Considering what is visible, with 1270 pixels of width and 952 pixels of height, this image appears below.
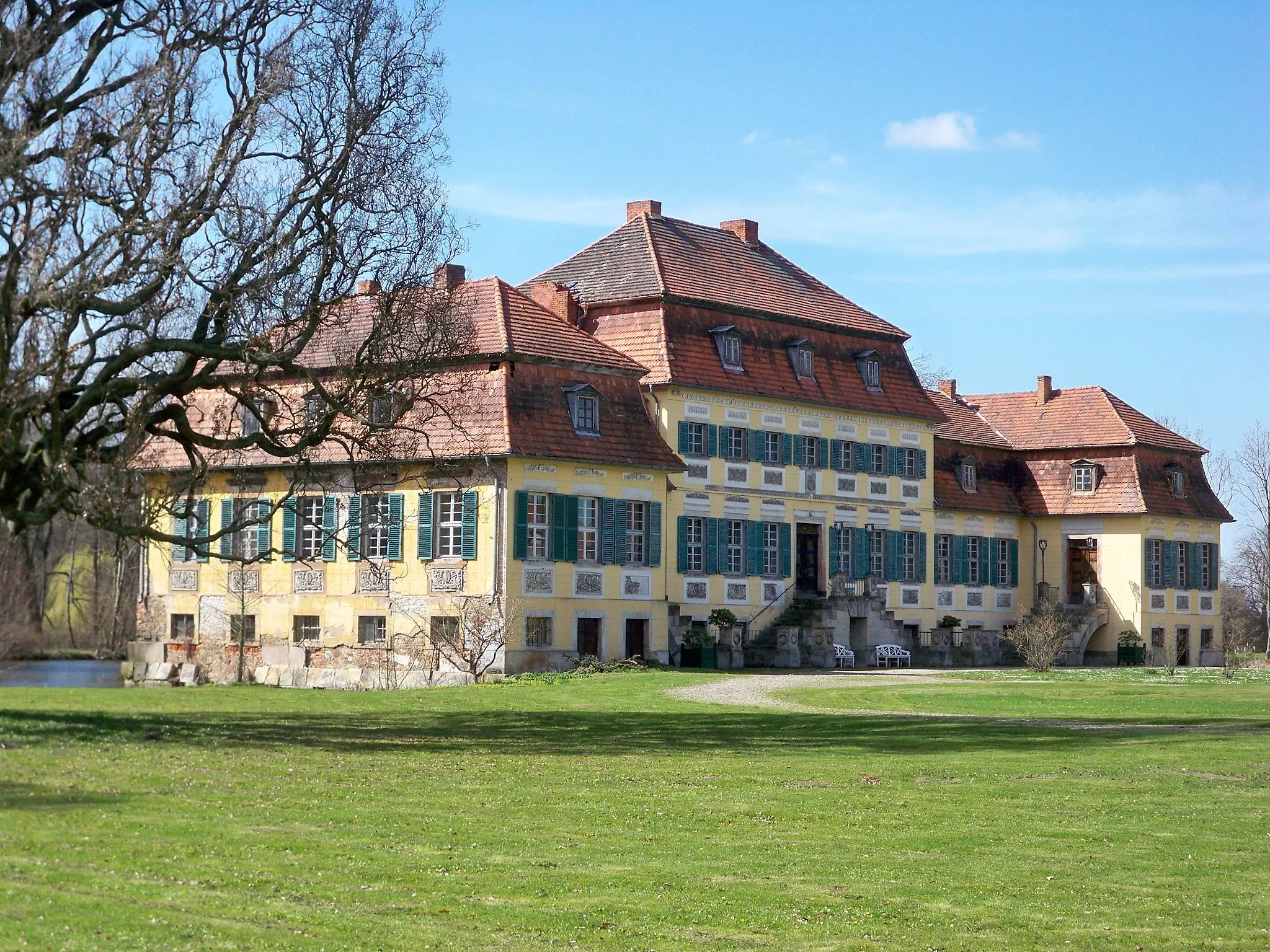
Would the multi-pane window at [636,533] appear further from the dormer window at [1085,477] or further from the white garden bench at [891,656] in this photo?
the dormer window at [1085,477]

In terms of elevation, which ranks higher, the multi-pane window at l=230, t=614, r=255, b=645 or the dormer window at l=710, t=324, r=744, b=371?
the dormer window at l=710, t=324, r=744, b=371

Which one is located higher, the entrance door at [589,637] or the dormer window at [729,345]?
the dormer window at [729,345]

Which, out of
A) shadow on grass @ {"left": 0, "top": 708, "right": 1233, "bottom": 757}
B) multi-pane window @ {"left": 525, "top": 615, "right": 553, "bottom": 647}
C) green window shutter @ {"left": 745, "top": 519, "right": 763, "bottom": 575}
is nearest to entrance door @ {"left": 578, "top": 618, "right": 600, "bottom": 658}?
multi-pane window @ {"left": 525, "top": 615, "right": 553, "bottom": 647}

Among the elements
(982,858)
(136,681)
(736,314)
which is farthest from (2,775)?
(736,314)

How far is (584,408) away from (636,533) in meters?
3.67

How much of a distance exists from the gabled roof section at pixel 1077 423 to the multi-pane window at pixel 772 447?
52.0ft

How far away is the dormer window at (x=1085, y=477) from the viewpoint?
63.1m

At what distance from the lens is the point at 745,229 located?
189 ft

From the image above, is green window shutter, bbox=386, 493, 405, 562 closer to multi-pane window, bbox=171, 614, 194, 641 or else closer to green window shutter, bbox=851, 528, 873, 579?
multi-pane window, bbox=171, 614, 194, 641

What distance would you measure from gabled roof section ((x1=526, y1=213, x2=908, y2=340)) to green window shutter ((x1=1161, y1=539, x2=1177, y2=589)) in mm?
13590

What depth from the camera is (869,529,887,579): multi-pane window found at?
2179 inches

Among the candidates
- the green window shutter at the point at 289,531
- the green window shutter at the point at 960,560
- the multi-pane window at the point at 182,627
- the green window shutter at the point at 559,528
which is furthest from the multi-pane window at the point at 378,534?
the green window shutter at the point at 960,560

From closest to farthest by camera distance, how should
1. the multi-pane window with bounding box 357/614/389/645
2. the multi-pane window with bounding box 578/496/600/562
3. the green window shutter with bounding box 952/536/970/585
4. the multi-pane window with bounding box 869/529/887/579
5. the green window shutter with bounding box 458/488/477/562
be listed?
1. the green window shutter with bounding box 458/488/477/562
2. the multi-pane window with bounding box 578/496/600/562
3. the multi-pane window with bounding box 357/614/389/645
4. the multi-pane window with bounding box 869/529/887/579
5. the green window shutter with bounding box 952/536/970/585

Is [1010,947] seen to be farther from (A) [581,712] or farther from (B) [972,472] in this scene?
(B) [972,472]
